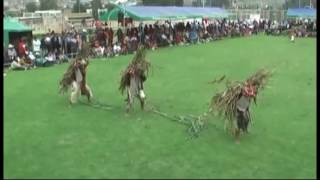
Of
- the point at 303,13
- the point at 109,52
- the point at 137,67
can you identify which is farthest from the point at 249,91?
the point at 303,13

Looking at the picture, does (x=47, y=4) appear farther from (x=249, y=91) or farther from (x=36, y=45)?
(x=249, y=91)

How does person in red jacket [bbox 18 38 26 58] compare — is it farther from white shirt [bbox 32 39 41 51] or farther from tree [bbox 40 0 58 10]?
tree [bbox 40 0 58 10]

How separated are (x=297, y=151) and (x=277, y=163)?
3.12ft

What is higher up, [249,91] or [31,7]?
[31,7]

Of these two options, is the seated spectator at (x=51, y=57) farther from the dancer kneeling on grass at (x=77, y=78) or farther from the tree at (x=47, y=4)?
the tree at (x=47, y=4)

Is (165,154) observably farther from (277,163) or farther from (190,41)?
(190,41)

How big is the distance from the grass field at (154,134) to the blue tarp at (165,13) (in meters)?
10.4

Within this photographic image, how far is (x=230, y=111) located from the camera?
1244 centimetres

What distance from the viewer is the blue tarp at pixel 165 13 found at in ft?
107

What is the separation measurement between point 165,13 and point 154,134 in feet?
76.0

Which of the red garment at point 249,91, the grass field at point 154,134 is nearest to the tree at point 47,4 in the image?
the grass field at point 154,134

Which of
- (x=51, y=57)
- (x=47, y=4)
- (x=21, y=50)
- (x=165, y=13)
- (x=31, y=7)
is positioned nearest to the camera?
(x=21, y=50)

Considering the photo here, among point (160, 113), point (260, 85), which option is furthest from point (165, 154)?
point (160, 113)

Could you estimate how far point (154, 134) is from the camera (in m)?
13.0
